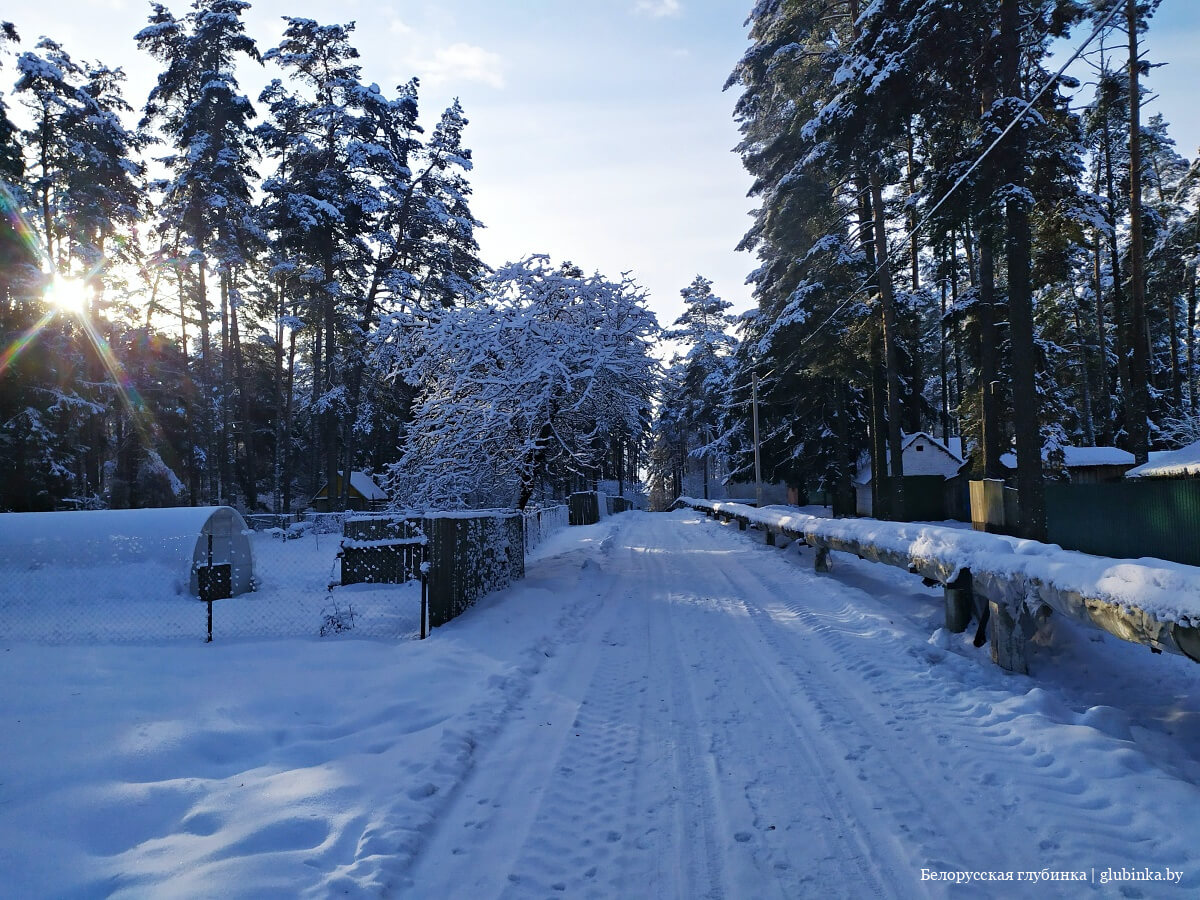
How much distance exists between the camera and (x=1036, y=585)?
5.36 metres

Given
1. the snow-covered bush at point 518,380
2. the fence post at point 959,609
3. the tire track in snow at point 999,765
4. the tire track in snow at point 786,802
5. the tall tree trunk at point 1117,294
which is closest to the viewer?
the tire track in snow at point 786,802

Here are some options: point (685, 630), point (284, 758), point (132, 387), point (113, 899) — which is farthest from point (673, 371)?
point (132, 387)

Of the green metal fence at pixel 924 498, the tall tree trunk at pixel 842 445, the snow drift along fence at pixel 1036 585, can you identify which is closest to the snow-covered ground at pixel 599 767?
the snow drift along fence at pixel 1036 585

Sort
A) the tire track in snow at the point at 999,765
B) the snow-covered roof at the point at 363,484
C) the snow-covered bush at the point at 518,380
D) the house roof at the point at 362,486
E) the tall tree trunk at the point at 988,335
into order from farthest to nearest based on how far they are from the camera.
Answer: the snow-covered roof at the point at 363,484 → the house roof at the point at 362,486 → the snow-covered bush at the point at 518,380 → the tall tree trunk at the point at 988,335 → the tire track in snow at the point at 999,765

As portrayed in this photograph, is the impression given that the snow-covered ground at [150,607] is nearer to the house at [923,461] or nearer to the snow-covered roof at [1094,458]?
the snow-covered roof at [1094,458]

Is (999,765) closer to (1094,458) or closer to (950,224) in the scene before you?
(950,224)

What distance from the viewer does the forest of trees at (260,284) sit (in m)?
14.4

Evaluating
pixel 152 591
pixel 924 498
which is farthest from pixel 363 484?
pixel 152 591

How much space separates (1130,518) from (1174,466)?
757 cm

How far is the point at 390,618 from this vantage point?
9555mm

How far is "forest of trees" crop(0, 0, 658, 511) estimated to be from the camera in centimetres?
1441

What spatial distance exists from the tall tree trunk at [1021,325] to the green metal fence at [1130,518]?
93.5 inches

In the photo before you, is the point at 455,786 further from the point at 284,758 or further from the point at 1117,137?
the point at 1117,137

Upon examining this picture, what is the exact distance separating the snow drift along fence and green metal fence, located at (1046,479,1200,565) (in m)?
5.73
